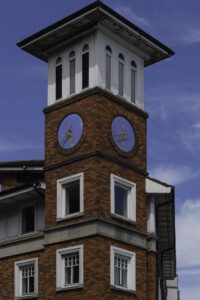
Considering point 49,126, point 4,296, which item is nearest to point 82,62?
point 49,126

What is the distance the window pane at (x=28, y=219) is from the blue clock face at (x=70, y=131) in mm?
4828

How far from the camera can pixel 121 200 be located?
39.3 meters

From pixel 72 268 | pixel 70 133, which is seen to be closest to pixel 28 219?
pixel 72 268

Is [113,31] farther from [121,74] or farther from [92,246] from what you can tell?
[92,246]

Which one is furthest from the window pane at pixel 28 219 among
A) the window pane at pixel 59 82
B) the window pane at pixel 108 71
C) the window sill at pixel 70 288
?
the window pane at pixel 108 71

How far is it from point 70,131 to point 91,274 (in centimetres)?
777

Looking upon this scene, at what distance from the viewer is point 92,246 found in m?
36.6

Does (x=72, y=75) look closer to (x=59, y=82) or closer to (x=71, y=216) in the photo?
(x=59, y=82)

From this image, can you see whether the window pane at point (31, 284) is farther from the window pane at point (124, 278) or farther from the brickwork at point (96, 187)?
the window pane at point (124, 278)

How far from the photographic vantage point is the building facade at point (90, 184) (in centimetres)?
3738

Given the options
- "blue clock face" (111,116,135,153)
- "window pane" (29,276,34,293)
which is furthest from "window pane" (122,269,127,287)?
"blue clock face" (111,116,135,153)

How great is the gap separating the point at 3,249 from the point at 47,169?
5.76 meters

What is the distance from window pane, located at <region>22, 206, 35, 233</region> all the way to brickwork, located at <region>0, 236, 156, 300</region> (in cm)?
168

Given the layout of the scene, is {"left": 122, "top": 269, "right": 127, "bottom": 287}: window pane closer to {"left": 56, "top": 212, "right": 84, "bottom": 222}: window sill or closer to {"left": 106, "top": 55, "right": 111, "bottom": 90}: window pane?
{"left": 56, "top": 212, "right": 84, "bottom": 222}: window sill
